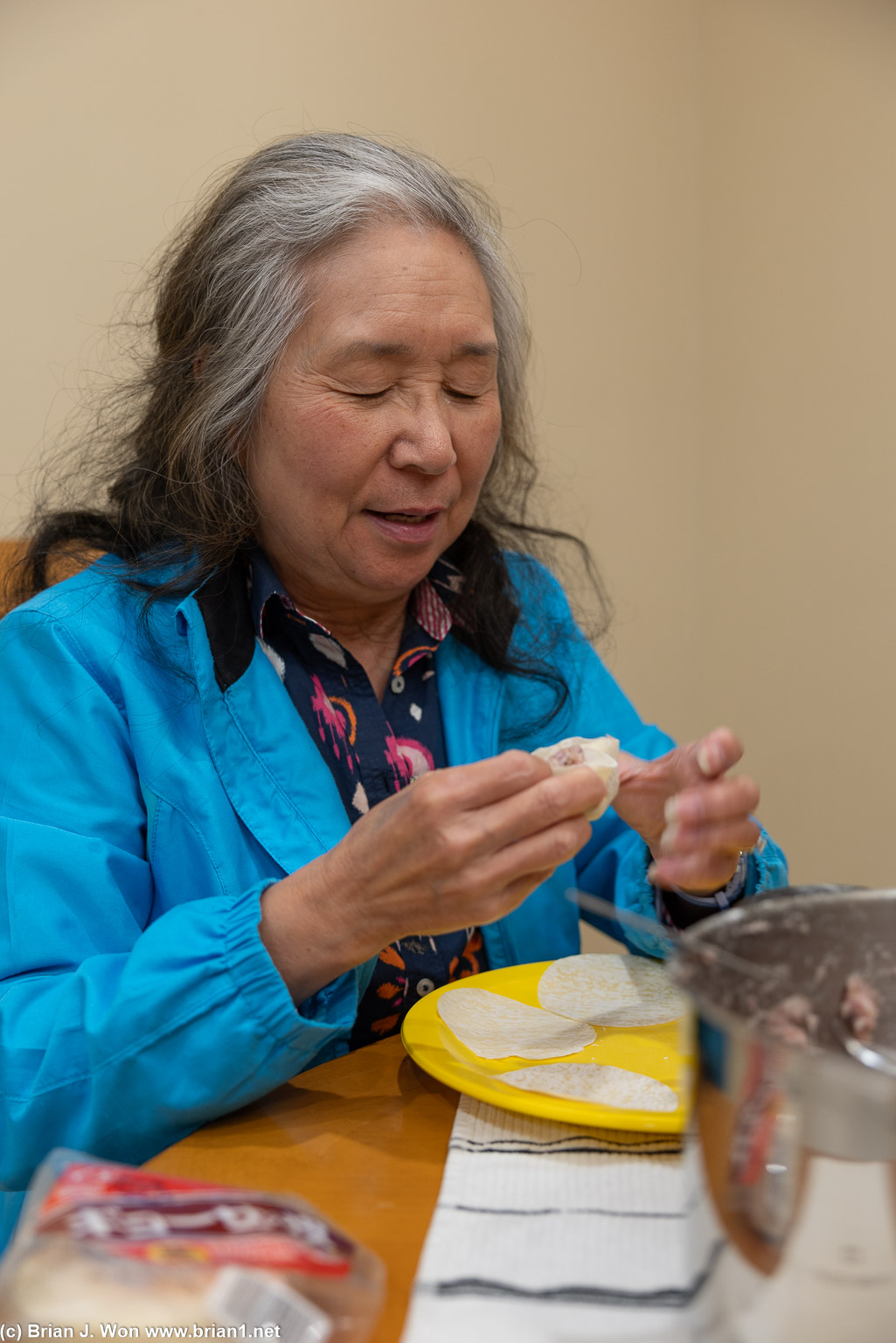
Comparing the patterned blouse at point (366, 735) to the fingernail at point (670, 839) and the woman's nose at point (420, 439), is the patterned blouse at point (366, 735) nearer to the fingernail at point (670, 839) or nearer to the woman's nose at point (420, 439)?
the woman's nose at point (420, 439)

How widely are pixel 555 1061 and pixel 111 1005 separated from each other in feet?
1.36

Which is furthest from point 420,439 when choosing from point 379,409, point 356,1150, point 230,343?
point 356,1150

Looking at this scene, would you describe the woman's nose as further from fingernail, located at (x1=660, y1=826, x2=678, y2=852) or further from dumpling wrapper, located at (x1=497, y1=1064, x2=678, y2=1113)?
dumpling wrapper, located at (x1=497, y1=1064, x2=678, y2=1113)

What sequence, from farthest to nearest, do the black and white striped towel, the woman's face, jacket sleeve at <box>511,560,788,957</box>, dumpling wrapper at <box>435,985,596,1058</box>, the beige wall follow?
the beige wall
jacket sleeve at <box>511,560,788,957</box>
the woman's face
dumpling wrapper at <box>435,985,596,1058</box>
the black and white striped towel

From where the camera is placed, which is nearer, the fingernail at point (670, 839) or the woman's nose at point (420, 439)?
the fingernail at point (670, 839)

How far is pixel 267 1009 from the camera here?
100 cm

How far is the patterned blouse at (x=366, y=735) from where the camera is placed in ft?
4.60

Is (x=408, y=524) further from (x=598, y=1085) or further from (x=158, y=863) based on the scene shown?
(x=598, y=1085)

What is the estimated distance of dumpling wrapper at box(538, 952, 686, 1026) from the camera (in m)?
1.15

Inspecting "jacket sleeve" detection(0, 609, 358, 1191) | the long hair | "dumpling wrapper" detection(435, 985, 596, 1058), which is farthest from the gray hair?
"dumpling wrapper" detection(435, 985, 596, 1058)

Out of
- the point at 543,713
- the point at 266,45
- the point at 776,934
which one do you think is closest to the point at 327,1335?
the point at 776,934

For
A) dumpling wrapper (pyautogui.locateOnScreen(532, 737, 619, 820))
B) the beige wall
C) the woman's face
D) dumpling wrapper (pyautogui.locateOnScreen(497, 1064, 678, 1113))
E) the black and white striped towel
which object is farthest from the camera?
the beige wall

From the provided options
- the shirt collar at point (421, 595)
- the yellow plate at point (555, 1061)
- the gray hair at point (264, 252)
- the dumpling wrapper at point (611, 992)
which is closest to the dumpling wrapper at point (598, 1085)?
the yellow plate at point (555, 1061)

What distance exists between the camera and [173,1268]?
1.81 feet
